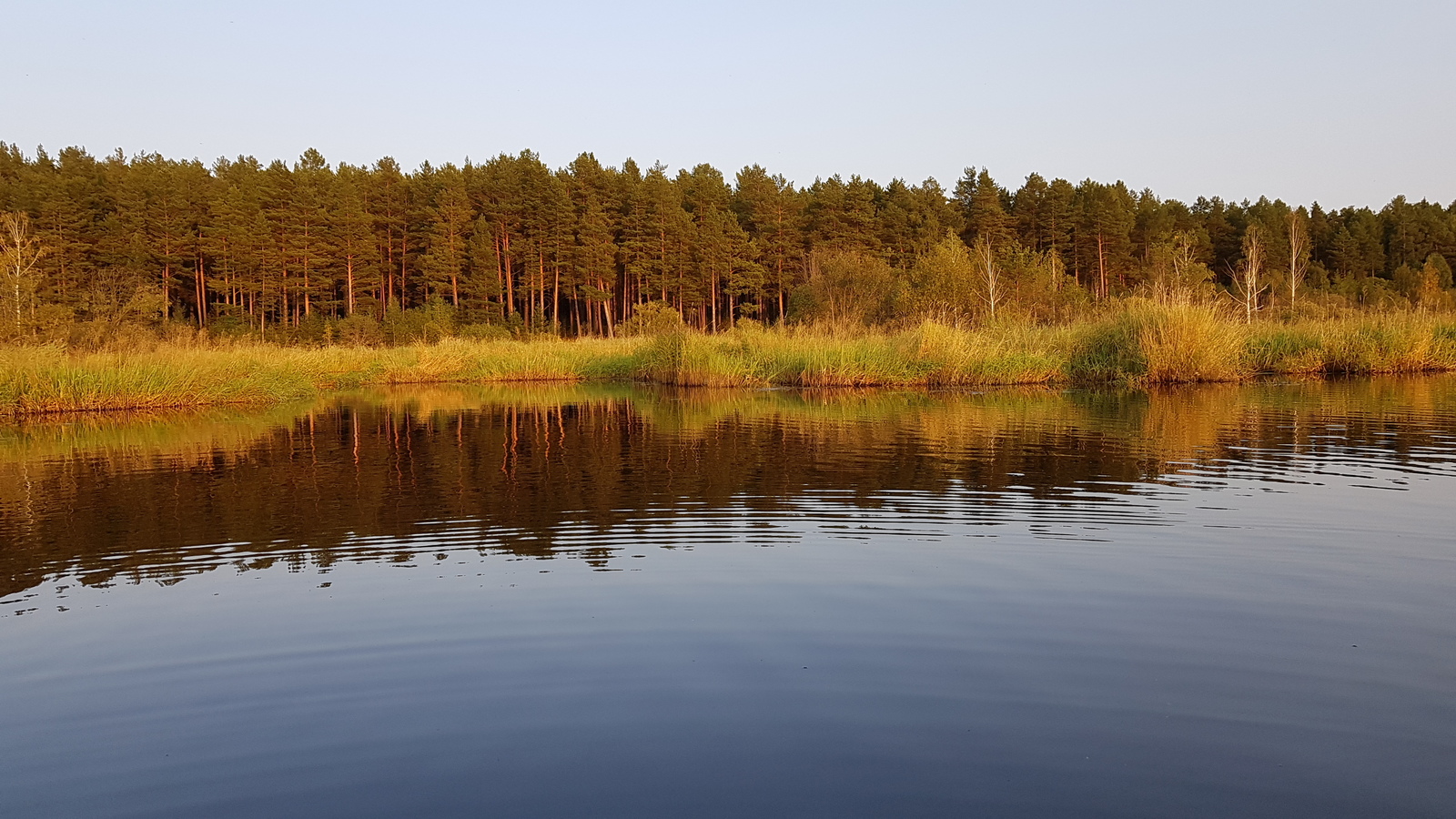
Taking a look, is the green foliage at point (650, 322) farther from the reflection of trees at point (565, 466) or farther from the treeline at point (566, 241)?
the reflection of trees at point (565, 466)

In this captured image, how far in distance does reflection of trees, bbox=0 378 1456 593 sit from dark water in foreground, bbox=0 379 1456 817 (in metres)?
0.07

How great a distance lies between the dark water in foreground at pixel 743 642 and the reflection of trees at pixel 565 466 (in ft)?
0.25

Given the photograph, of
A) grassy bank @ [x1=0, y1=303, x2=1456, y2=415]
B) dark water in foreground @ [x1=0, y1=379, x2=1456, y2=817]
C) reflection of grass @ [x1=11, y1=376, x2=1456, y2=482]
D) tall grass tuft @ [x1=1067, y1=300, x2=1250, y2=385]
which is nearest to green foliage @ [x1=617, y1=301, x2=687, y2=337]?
grassy bank @ [x1=0, y1=303, x2=1456, y2=415]

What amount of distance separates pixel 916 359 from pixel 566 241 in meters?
38.3

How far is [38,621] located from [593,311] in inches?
2419

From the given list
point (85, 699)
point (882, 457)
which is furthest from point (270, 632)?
point (882, 457)

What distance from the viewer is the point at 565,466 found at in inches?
418

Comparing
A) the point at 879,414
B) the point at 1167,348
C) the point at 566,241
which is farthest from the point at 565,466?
the point at 566,241

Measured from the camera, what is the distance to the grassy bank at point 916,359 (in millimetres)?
19953

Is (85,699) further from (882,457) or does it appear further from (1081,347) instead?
(1081,347)

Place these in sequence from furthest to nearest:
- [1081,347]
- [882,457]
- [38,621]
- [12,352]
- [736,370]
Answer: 1. [736,370]
2. [1081,347]
3. [12,352]
4. [882,457]
5. [38,621]

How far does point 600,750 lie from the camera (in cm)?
338

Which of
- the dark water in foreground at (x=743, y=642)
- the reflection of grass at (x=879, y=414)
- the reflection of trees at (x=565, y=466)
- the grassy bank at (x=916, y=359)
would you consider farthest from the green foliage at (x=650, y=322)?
the dark water in foreground at (x=743, y=642)

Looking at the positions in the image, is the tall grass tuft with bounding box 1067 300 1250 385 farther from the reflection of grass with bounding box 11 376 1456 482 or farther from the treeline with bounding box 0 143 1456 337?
the treeline with bounding box 0 143 1456 337
